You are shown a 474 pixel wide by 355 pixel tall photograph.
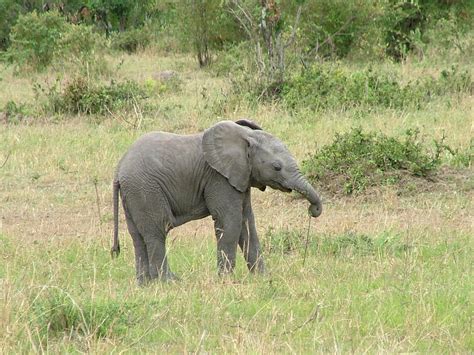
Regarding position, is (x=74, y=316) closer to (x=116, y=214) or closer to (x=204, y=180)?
(x=116, y=214)

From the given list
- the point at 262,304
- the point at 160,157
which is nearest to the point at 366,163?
the point at 160,157

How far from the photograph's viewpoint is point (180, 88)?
1673 cm

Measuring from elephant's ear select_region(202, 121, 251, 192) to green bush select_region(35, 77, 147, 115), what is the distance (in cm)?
724

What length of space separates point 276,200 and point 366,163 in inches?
39.1

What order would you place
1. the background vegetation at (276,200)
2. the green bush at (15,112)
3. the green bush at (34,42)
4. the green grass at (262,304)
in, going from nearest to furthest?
1. the green grass at (262,304)
2. the background vegetation at (276,200)
3. the green bush at (15,112)
4. the green bush at (34,42)

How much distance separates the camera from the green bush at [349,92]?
13.1 meters

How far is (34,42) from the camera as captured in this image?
20250 millimetres

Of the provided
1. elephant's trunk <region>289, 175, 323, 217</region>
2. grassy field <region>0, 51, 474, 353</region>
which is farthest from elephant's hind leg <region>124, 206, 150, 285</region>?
elephant's trunk <region>289, 175, 323, 217</region>

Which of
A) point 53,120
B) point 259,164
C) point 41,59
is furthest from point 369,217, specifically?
point 41,59

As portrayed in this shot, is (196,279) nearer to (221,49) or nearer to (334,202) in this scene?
(334,202)

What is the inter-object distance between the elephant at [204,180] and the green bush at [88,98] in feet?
23.5

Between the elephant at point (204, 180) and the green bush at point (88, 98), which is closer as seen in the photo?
the elephant at point (204, 180)

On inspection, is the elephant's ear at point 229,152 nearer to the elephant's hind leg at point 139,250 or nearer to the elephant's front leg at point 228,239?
the elephant's front leg at point 228,239

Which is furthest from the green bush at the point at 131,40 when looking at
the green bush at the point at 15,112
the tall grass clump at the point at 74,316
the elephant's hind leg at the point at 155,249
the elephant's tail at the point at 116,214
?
the tall grass clump at the point at 74,316
